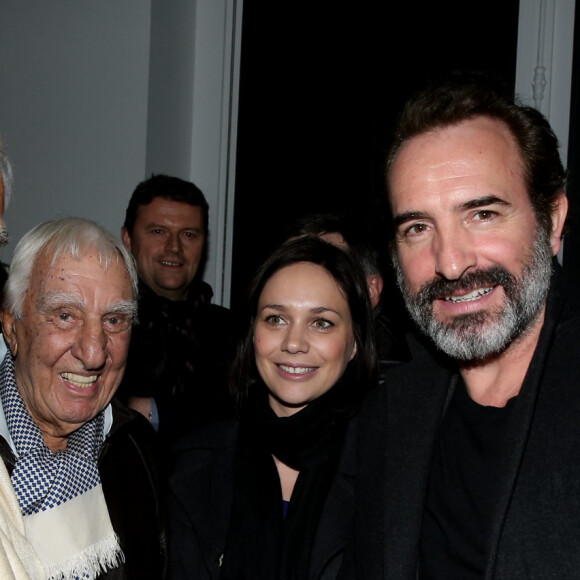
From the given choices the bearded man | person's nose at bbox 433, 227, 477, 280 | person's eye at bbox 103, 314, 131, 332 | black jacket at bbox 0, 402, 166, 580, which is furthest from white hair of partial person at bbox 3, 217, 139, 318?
person's nose at bbox 433, 227, 477, 280

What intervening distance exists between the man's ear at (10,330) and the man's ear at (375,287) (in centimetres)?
167

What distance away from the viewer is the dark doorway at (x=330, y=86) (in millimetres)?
4098

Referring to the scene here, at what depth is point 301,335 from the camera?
2398mm

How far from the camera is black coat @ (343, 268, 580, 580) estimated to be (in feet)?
4.91

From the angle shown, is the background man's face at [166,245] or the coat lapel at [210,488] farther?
the background man's face at [166,245]

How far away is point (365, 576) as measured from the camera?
1817mm

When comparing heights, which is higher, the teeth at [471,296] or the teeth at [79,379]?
the teeth at [471,296]

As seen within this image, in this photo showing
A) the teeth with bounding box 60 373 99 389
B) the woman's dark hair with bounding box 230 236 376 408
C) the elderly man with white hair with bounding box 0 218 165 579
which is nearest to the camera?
the elderly man with white hair with bounding box 0 218 165 579

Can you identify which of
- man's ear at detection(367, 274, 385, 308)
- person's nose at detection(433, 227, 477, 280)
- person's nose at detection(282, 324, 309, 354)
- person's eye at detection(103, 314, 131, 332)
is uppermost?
person's nose at detection(433, 227, 477, 280)

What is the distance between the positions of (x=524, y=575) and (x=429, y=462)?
1.35 ft

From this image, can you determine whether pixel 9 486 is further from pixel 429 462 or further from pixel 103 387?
pixel 429 462

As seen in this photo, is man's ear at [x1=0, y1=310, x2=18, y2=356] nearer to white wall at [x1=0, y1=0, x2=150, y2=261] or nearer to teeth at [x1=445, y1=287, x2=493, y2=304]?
teeth at [x1=445, y1=287, x2=493, y2=304]

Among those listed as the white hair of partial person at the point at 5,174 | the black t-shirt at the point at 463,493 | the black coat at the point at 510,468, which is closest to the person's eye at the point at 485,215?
the black coat at the point at 510,468

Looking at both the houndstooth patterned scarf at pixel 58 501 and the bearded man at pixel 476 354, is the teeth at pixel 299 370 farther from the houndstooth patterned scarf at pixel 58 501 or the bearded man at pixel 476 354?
the houndstooth patterned scarf at pixel 58 501
